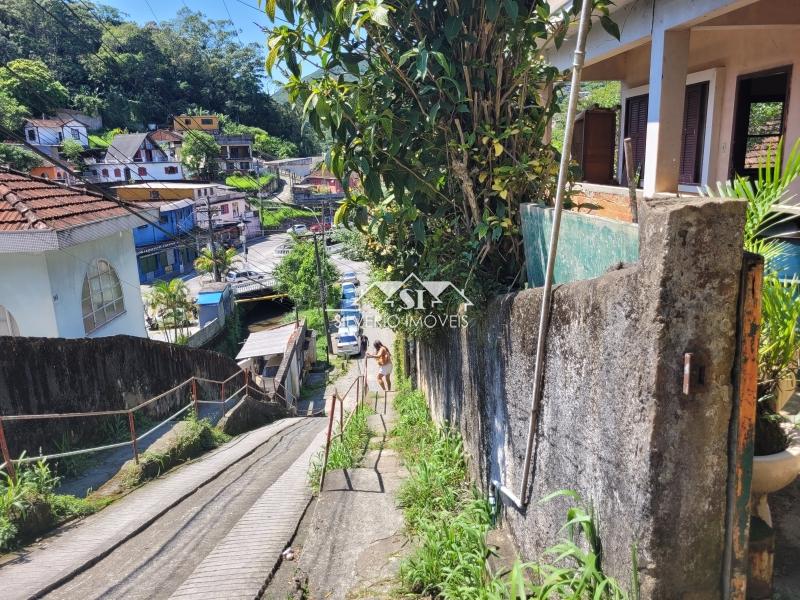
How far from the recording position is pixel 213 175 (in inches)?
2184

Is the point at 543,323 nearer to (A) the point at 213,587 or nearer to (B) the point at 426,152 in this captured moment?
(B) the point at 426,152

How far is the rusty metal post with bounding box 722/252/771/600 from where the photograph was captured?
1821 mm

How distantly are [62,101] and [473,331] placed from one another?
60626mm

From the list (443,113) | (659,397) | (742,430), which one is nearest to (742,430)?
(742,430)

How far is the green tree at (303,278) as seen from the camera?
103 ft

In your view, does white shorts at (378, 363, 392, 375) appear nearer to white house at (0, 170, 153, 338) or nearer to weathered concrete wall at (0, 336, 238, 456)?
weathered concrete wall at (0, 336, 238, 456)

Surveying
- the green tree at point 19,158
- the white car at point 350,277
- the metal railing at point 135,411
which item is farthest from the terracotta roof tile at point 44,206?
the green tree at point 19,158

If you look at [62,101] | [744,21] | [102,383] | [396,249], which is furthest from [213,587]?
[62,101]

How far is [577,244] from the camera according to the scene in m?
3.12

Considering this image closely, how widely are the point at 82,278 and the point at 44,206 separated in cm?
126

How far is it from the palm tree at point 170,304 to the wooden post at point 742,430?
24.2 meters

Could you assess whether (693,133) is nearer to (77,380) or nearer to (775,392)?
(775,392)

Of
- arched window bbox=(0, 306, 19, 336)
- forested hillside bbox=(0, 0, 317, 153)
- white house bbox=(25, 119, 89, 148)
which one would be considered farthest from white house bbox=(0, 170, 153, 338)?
white house bbox=(25, 119, 89, 148)

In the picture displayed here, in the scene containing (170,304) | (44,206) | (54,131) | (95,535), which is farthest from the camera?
(54,131)
